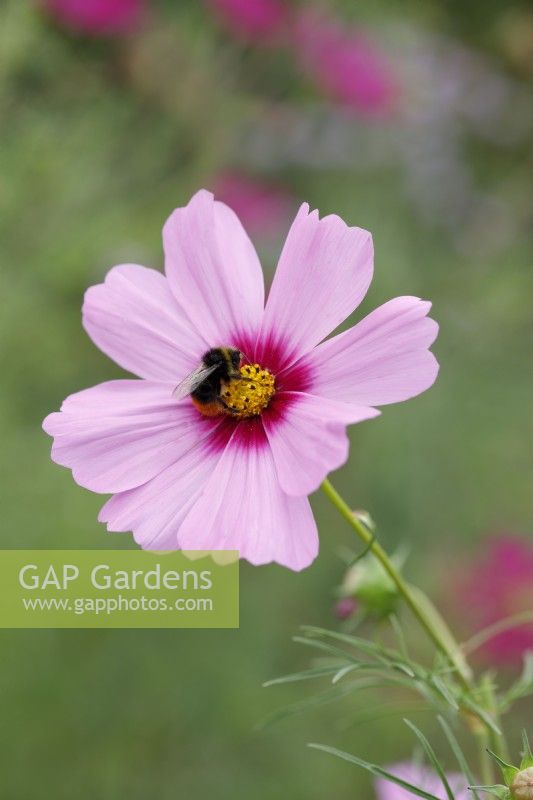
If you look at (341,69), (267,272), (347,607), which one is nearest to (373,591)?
(347,607)

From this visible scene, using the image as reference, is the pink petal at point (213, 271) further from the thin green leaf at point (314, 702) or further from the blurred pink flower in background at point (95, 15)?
the blurred pink flower in background at point (95, 15)

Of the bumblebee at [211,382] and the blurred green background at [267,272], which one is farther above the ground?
the blurred green background at [267,272]

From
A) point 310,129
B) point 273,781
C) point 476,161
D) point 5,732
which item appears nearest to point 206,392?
point 5,732

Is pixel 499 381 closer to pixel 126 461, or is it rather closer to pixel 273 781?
pixel 273 781

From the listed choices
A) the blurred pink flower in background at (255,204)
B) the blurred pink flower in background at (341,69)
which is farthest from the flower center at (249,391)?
the blurred pink flower in background at (341,69)

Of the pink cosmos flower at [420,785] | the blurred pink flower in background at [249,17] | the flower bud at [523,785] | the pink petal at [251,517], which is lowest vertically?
the flower bud at [523,785]

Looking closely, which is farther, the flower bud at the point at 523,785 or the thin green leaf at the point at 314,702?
→ the thin green leaf at the point at 314,702
